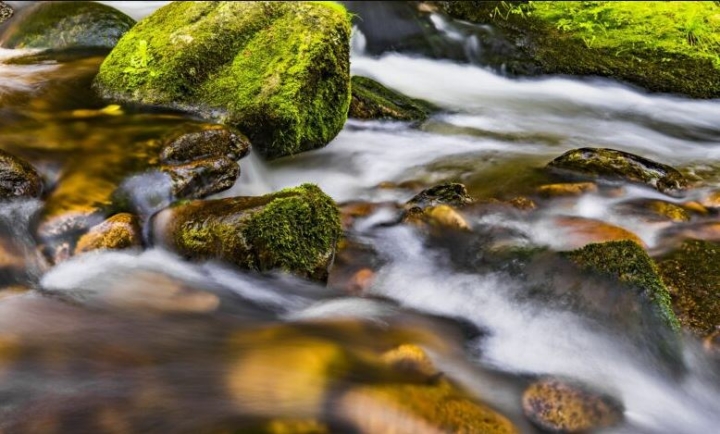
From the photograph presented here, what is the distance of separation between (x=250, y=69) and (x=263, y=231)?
7.59 ft

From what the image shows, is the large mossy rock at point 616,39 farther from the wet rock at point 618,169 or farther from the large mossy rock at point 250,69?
the large mossy rock at point 250,69

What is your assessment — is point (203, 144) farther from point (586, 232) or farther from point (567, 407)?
point (567, 407)

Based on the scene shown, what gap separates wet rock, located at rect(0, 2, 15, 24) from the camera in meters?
8.62

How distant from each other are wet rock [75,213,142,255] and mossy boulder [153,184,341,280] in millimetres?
168

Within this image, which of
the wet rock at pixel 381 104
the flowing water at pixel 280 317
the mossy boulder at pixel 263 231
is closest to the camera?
the flowing water at pixel 280 317

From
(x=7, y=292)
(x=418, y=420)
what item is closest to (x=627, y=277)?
(x=418, y=420)

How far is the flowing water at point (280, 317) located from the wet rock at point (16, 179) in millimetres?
138

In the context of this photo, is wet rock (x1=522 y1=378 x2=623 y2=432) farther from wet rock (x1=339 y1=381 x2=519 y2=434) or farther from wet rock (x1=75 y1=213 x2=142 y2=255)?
wet rock (x1=75 y1=213 x2=142 y2=255)

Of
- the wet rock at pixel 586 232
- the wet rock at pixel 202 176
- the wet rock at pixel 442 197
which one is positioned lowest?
the wet rock at pixel 586 232

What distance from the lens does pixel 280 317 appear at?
163 inches

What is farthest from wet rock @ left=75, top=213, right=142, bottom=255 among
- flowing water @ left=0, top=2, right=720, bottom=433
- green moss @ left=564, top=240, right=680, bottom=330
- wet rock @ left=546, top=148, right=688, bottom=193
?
wet rock @ left=546, top=148, right=688, bottom=193

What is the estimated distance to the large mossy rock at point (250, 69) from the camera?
5625mm

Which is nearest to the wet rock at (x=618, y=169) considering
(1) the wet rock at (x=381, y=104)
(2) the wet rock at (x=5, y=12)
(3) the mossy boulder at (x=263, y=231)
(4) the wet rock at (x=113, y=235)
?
(1) the wet rock at (x=381, y=104)

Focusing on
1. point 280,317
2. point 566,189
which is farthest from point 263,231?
point 566,189
